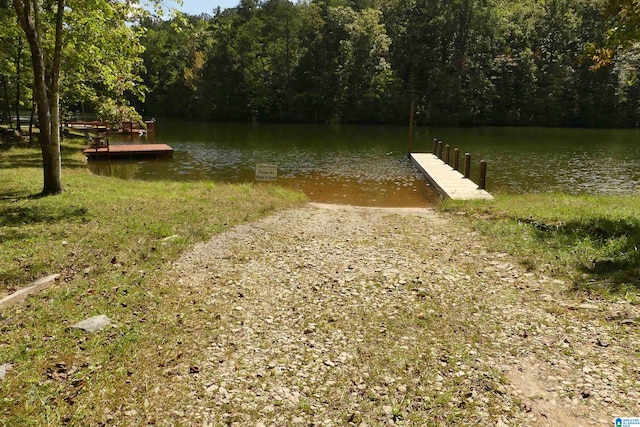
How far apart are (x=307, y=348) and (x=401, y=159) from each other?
23326 millimetres

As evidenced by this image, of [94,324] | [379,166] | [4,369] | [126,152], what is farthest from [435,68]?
[4,369]

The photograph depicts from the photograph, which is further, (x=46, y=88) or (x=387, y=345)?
(x=46, y=88)

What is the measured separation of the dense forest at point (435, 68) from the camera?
55.9 meters

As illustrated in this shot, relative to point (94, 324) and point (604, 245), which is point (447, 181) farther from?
point (94, 324)

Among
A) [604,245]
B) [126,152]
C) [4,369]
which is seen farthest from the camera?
[126,152]

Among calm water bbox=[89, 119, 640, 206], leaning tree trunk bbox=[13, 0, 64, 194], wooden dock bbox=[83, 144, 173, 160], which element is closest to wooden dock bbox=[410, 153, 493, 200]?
calm water bbox=[89, 119, 640, 206]

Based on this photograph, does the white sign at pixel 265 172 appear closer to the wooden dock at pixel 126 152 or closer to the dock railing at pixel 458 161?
the dock railing at pixel 458 161

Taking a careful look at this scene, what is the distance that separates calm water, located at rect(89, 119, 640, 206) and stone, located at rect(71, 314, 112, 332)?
11.7m

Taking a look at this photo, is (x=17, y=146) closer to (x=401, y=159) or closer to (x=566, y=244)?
(x=401, y=159)

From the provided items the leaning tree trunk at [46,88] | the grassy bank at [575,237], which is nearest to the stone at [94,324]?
the grassy bank at [575,237]

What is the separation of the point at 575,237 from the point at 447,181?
389 inches

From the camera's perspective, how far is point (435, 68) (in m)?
58.8

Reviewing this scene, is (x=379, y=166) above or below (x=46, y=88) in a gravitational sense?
below

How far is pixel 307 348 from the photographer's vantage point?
4949 mm
